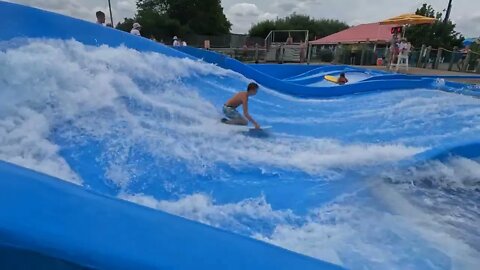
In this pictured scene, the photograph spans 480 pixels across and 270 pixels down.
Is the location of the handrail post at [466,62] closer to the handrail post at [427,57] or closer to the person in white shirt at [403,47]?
the handrail post at [427,57]

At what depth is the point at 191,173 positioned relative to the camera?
3.47 meters

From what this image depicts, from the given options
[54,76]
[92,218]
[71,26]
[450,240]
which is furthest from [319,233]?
[71,26]

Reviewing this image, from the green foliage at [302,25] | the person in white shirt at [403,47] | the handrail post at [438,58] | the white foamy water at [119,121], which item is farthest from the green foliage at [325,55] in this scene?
the green foliage at [302,25]

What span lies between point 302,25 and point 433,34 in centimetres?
2837

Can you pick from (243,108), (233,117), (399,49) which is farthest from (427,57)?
(233,117)

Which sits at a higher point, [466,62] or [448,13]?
[448,13]

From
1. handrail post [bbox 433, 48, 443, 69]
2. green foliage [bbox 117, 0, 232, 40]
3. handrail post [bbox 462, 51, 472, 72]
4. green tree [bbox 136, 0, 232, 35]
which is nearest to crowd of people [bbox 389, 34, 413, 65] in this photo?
handrail post [bbox 433, 48, 443, 69]

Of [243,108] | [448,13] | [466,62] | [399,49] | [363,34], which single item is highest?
[448,13]

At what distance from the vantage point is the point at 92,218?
99cm

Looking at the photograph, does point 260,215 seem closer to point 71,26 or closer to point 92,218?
point 92,218

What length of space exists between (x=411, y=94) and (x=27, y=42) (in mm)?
7231

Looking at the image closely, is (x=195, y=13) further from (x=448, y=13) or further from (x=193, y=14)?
(x=448, y=13)

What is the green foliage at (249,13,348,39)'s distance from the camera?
45.5m

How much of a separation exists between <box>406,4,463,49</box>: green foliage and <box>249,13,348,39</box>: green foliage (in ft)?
72.0
